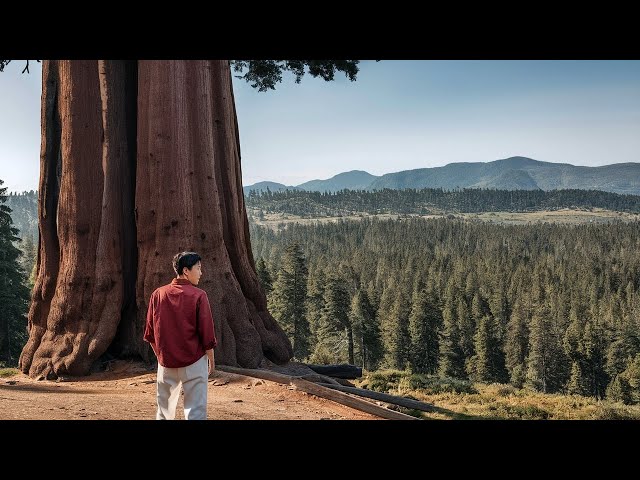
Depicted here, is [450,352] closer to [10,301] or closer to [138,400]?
[10,301]

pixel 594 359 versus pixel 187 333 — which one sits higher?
pixel 187 333

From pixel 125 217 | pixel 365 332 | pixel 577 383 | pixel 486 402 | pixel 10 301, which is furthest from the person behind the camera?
pixel 577 383

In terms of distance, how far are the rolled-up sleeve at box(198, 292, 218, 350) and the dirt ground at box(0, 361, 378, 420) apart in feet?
6.29

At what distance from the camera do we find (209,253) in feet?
31.8

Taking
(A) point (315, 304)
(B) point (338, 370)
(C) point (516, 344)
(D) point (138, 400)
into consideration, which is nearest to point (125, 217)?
(D) point (138, 400)

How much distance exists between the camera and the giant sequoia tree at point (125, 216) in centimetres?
941

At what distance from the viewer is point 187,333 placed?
463cm

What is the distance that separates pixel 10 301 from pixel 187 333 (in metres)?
23.7

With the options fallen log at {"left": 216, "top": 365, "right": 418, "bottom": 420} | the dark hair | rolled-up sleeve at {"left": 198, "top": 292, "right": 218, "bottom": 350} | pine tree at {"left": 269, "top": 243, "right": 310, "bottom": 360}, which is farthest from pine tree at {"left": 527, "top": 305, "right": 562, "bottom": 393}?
the dark hair

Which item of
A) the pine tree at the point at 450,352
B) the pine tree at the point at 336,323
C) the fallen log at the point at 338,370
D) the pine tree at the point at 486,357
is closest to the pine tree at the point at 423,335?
the pine tree at the point at 450,352

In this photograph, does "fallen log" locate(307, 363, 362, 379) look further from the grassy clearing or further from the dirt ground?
the dirt ground
